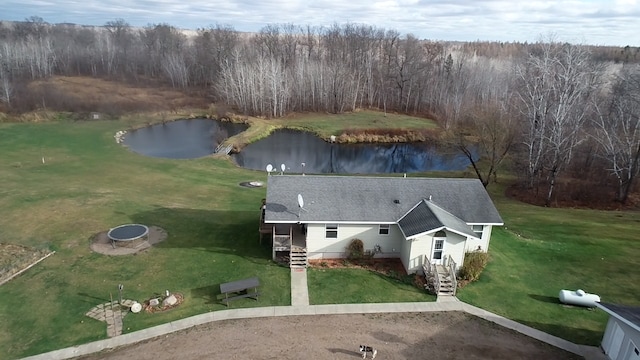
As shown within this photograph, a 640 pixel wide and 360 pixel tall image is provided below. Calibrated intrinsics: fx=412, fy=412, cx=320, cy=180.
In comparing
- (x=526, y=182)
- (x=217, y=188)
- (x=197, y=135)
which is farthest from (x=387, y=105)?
(x=217, y=188)

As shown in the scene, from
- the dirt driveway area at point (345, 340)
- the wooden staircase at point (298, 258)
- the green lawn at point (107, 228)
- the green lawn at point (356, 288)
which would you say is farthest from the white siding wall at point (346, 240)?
the dirt driveway area at point (345, 340)

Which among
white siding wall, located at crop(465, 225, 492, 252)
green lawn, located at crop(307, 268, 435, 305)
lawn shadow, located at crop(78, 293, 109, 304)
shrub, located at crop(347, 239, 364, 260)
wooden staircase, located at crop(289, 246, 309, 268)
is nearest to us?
lawn shadow, located at crop(78, 293, 109, 304)

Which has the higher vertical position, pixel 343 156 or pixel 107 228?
pixel 107 228

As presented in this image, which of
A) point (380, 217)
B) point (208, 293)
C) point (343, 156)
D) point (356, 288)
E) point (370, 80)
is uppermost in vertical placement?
point (370, 80)

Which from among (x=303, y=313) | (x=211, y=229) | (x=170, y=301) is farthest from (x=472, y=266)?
(x=211, y=229)

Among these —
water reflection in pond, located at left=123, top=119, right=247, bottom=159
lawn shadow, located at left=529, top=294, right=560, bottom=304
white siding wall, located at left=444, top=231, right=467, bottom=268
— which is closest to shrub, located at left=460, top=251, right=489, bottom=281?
white siding wall, located at left=444, top=231, right=467, bottom=268

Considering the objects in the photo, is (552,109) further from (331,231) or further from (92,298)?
(92,298)

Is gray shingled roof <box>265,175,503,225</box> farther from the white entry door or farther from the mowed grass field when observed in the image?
the mowed grass field
